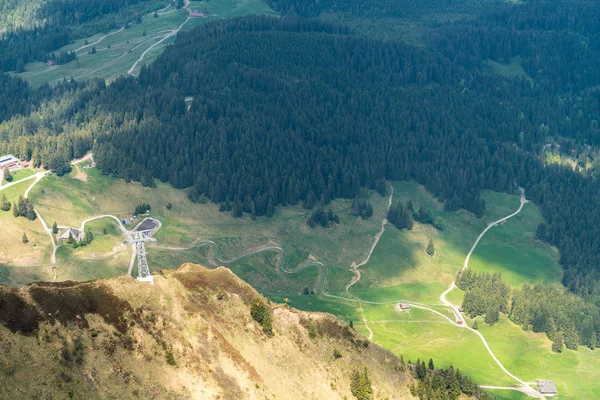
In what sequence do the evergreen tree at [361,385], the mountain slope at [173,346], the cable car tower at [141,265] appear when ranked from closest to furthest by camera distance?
the mountain slope at [173,346], the cable car tower at [141,265], the evergreen tree at [361,385]

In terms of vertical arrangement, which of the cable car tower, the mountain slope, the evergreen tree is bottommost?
the evergreen tree

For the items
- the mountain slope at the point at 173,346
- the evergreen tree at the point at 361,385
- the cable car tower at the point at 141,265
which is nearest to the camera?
the mountain slope at the point at 173,346

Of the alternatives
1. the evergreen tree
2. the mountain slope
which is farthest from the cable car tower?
the evergreen tree

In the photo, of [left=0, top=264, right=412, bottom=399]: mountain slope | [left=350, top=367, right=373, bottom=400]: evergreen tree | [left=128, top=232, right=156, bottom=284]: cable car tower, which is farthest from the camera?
[left=350, top=367, right=373, bottom=400]: evergreen tree

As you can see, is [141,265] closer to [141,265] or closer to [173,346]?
[141,265]

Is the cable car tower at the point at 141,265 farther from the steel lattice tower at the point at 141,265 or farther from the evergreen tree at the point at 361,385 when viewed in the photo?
the evergreen tree at the point at 361,385

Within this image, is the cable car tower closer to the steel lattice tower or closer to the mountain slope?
the steel lattice tower

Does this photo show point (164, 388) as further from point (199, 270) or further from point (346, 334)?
point (346, 334)

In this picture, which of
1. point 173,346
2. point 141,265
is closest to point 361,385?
point 173,346

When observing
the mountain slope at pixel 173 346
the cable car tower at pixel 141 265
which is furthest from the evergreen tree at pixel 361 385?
the cable car tower at pixel 141 265
